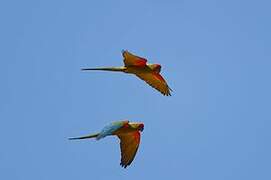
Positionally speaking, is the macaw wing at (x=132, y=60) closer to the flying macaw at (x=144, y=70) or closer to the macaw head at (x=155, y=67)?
the flying macaw at (x=144, y=70)

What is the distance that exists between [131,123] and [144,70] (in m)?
3.60

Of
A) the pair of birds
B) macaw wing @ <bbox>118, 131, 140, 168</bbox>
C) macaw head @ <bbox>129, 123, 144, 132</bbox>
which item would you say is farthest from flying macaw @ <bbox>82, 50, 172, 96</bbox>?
macaw wing @ <bbox>118, 131, 140, 168</bbox>

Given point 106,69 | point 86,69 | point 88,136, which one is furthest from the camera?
point 106,69

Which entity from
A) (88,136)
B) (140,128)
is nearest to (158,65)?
(140,128)

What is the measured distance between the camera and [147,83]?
3844 centimetres

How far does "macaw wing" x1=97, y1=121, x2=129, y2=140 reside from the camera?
30.7 metres

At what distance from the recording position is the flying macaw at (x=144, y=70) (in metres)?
36.7

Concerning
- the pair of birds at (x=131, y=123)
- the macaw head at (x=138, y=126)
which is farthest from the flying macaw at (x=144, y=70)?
the macaw head at (x=138, y=126)

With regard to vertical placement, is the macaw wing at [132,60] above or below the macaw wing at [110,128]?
above

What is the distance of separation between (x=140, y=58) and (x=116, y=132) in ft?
14.9

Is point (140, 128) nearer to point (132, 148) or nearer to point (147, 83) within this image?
point (132, 148)

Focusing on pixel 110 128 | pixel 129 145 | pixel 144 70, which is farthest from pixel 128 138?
pixel 144 70

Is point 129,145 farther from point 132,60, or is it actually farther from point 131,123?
point 132,60

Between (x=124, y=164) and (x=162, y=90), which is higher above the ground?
(x=162, y=90)
